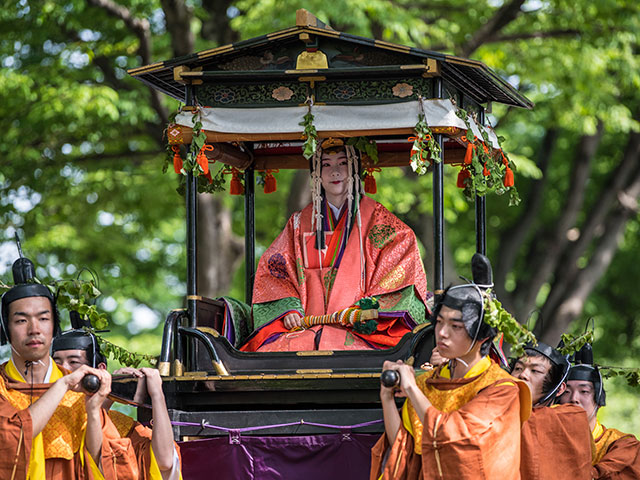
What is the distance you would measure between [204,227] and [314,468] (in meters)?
7.49

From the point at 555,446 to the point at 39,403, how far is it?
2910 millimetres

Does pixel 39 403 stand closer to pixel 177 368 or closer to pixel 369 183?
pixel 177 368

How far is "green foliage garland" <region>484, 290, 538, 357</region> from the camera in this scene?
5.55m

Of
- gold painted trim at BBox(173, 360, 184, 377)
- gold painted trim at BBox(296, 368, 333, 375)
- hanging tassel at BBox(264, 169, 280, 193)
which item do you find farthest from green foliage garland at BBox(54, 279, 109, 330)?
hanging tassel at BBox(264, 169, 280, 193)

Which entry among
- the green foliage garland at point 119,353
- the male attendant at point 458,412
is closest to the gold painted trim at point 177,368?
the green foliage garland at point 119,353

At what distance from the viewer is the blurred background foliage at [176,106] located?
13539mm

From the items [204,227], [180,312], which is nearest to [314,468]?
[180,312]

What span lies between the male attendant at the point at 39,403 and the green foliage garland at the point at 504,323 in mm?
1887

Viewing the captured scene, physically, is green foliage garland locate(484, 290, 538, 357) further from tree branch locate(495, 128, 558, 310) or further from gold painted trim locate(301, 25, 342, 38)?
tree branch locate(495, 128, 558, 310)

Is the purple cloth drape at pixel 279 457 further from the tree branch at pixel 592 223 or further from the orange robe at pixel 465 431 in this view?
the tree branch at pixel 592 223

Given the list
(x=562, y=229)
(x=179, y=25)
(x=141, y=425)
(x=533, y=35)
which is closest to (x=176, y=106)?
(x=179, y=25)

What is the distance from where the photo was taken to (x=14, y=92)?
13.8 meters

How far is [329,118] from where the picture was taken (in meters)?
7.31

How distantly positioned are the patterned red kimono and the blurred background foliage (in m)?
5.23
